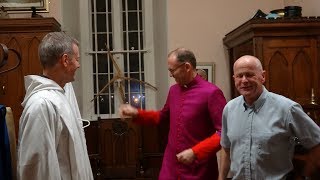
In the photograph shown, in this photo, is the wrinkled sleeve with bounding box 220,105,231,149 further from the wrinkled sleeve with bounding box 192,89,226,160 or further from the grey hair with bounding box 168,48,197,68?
the grey hair with bounding box 168,48,197,68

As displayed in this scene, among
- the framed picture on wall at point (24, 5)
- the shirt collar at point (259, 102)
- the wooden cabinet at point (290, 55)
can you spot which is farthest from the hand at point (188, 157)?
the framed picture on wall at point (24, 5)

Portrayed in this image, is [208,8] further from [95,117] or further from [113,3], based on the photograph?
[95,117]

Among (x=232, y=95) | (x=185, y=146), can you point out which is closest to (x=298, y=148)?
(x=185, y=146)

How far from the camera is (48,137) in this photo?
1.98 metres

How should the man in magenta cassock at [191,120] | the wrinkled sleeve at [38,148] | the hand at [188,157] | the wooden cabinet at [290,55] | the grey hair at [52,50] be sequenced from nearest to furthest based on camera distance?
1. the wrinkled sleeve at [38,148]
2. the grey hair at [52,50]
3. the hand at [188,157]
4. the man in magenta cassock at [191,120]
5. the wooden cabinet at [290,55]

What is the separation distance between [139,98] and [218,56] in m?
1.30

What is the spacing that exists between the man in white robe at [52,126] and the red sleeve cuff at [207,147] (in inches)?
25.0

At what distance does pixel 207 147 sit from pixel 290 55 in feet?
7.71

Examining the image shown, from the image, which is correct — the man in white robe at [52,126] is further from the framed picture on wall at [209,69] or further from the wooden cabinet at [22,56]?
the framed picture on wall at [209,69]

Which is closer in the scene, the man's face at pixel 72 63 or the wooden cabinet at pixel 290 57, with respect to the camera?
the man's face at pixel 72 63

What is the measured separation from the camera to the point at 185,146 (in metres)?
2.81

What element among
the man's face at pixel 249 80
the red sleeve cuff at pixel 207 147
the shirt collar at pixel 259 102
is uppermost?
the man's face at pixel 249 80

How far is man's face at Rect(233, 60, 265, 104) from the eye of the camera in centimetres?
239

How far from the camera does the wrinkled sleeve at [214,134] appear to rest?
254 centimetres
